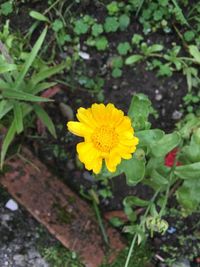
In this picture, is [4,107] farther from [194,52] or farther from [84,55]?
[194,52]

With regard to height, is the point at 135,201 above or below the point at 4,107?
below

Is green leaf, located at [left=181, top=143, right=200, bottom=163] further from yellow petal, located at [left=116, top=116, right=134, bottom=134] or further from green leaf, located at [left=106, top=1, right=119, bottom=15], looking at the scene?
green leaf, located at [left=106, top=1, right=119, bottom=15]

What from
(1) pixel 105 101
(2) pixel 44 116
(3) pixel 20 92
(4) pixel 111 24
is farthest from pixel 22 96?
(4) pixel 111 24

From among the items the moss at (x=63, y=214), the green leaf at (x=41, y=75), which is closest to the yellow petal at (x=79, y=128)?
the green leaf at (x=41, y=75)

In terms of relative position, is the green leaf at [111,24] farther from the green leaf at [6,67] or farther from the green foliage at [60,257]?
the green foliage at [60,257]

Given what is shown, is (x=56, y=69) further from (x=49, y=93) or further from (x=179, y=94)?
(x=179, y=94)

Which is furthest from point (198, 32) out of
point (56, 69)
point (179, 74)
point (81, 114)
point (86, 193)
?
point (81, 114)
